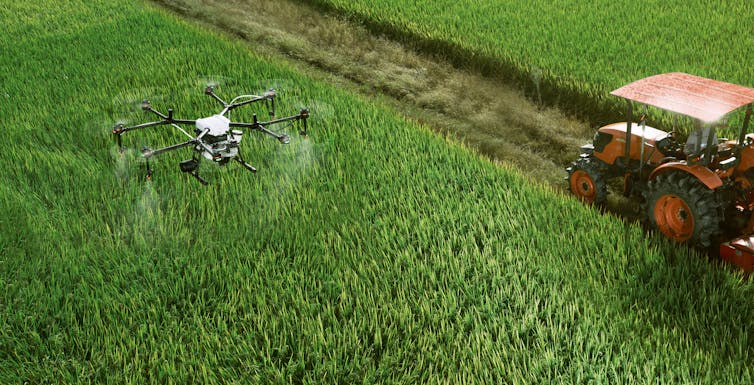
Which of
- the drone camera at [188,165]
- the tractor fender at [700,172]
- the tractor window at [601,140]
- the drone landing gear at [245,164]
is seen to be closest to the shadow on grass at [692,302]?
the tractor fender at [700,172]

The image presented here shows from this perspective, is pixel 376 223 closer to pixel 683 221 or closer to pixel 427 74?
pixel 683 221

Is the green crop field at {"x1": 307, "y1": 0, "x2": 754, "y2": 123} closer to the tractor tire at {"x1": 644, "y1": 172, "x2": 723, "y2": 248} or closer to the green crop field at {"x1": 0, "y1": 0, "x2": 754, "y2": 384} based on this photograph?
the green crop field at {"x1": 0, "y1": 0, "x2": 754, "y2": 384}

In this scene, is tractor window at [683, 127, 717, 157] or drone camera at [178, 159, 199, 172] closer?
tractor window at [683, 127, 717, 157]

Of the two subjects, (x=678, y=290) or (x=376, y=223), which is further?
(x=376, y=223)

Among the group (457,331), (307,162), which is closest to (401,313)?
(457,331)

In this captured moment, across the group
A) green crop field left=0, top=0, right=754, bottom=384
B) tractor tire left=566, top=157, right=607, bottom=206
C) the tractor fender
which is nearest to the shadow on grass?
green crop field left=0, top=0, right=754, bottom=384

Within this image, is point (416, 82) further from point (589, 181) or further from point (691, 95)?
point (691, 95)

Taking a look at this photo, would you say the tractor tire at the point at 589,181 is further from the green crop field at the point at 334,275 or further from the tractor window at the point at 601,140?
the green crop field at the point at 334,275

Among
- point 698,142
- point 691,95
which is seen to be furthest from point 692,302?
point 691,95

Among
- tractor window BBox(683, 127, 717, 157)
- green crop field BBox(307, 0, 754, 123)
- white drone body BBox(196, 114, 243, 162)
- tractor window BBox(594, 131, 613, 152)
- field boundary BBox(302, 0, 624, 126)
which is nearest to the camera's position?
tractor window BBox(683, 127, 717, 157)
